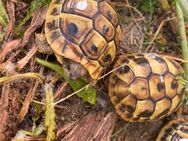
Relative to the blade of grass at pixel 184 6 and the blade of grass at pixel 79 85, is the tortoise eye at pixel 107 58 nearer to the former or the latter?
the blade of grass at pixel 79 85

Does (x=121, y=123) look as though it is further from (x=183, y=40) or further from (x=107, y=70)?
(x=183, y=40)

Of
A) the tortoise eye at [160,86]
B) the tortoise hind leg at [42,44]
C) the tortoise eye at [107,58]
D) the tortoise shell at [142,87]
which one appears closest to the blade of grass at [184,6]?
the tortoise shell at [142,87]

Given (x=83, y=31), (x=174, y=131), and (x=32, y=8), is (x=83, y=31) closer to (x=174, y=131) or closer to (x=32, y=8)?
(x=32, y=8)

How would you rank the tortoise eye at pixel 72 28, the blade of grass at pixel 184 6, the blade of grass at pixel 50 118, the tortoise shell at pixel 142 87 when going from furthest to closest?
the blade of grass at pixel 184 6
the tortoise shell at pixel 142 87
the blade of grass at pixel 50 118
the tortoise eye at pixel 72 28

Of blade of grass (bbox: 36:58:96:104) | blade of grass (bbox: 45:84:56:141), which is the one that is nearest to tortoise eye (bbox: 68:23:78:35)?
blade of grass (bbox: 36:58:96:104)

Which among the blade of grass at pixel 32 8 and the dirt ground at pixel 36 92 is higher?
the blade of grass at pixel 32 8

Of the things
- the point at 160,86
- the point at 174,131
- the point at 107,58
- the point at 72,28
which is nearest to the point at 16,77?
the point at 72,28
